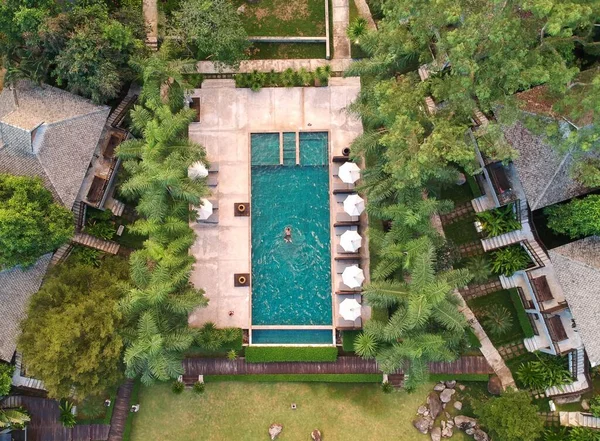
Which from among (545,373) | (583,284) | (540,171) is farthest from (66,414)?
(540,171)

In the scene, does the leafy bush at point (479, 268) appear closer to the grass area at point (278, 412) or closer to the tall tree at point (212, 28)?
the grass area at point (278, 412)

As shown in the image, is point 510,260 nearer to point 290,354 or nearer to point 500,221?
point 500,221

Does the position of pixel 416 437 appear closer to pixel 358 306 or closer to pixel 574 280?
pixel 358 306

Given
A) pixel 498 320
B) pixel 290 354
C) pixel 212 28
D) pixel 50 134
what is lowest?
pixel 290 354

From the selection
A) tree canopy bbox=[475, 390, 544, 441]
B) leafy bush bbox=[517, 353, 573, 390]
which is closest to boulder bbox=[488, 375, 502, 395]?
leafy bush bbox=[517, 353, 573, 390]

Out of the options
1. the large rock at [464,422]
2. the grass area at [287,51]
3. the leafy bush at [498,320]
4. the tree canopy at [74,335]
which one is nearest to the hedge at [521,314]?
the leafy bush at [498,320]

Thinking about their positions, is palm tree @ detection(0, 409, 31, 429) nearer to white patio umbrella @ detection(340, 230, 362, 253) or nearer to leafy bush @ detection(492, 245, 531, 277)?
white patio umbrella @ detection(340, 230, 362, 253)
